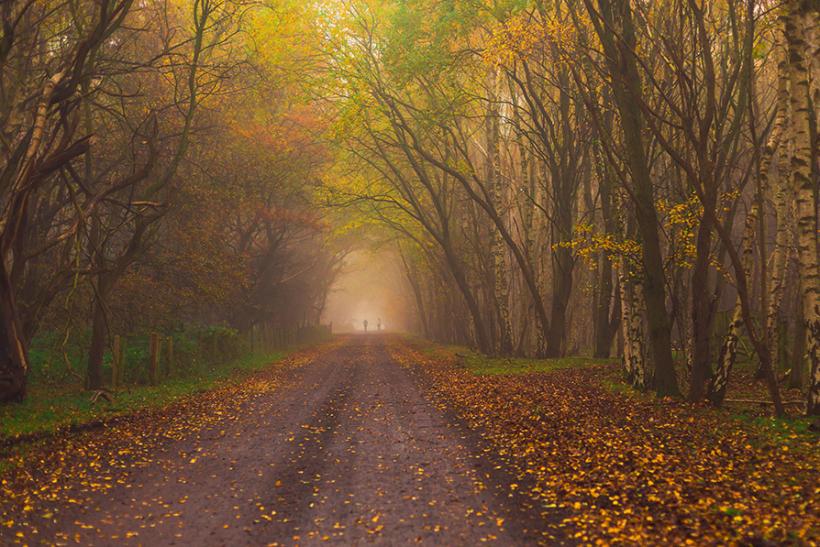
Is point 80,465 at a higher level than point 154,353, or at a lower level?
lower

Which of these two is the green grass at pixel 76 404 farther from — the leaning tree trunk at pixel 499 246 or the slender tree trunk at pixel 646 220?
the slender tree trunk at pixel 646 220

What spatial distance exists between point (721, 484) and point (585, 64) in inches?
540

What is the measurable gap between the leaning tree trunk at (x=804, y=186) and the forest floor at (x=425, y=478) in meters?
1.44

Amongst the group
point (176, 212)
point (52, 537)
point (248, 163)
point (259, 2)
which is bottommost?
point (52, 537)

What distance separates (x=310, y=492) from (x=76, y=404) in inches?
341

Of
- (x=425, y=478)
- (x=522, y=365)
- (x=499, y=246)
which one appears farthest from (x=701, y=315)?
(x=499, y=246)

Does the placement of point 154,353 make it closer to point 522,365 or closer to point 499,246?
point 522,365

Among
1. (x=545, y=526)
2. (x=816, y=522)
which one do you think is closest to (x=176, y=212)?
(x=545, y=526)

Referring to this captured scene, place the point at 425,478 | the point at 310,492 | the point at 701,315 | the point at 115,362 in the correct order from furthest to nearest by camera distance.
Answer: the point at 115,362, the point at 701,315, the point at 425,478, the point at 310,492

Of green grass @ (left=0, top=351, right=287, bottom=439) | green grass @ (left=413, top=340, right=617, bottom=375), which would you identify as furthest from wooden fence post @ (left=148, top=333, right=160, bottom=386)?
green grass @ (left=413, top=340, right=617, bottom=375)

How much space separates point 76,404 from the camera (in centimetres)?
1371

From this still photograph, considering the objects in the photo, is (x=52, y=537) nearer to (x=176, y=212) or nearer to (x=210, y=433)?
(x=210, y=433)

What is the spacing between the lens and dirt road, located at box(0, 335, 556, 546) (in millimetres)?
6094

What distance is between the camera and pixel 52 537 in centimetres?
604
